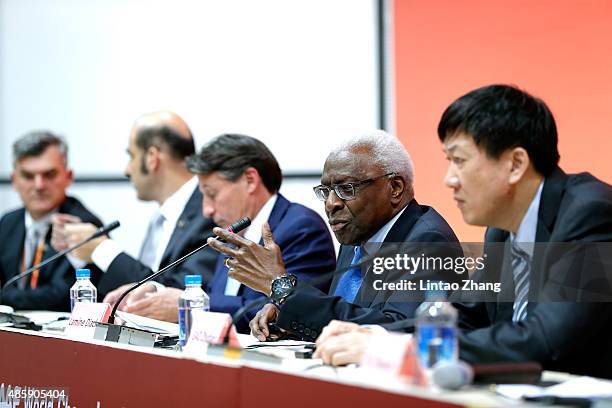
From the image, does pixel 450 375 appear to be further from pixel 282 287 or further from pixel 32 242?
pixel 32 242

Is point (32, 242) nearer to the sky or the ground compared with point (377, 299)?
nearer to the sky

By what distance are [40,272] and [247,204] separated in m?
1.42

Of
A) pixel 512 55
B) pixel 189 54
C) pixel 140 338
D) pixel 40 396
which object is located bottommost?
pixel 40 396

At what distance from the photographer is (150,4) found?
5.51 metres

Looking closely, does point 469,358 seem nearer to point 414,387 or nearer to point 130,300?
point 414,387

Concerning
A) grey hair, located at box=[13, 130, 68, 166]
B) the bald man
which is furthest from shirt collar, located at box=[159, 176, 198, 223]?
grey hair, located at box=[13, 130, 68, 166]

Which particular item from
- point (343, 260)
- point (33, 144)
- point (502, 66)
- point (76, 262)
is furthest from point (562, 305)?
point (33, 144)

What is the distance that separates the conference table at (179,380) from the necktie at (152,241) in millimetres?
1573

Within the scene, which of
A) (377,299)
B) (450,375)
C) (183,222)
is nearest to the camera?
(450,375)

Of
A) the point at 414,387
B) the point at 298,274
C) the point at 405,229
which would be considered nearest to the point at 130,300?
the point at 298,274

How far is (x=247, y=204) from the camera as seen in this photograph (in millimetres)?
3740

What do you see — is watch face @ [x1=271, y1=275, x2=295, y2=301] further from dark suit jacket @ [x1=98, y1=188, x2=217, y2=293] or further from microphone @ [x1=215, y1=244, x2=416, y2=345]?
dark suit jacket @ [x1=98, y1=188, x2=217, y2=293]

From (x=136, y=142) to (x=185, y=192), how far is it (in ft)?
1.19

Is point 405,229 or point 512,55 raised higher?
point 512,55
